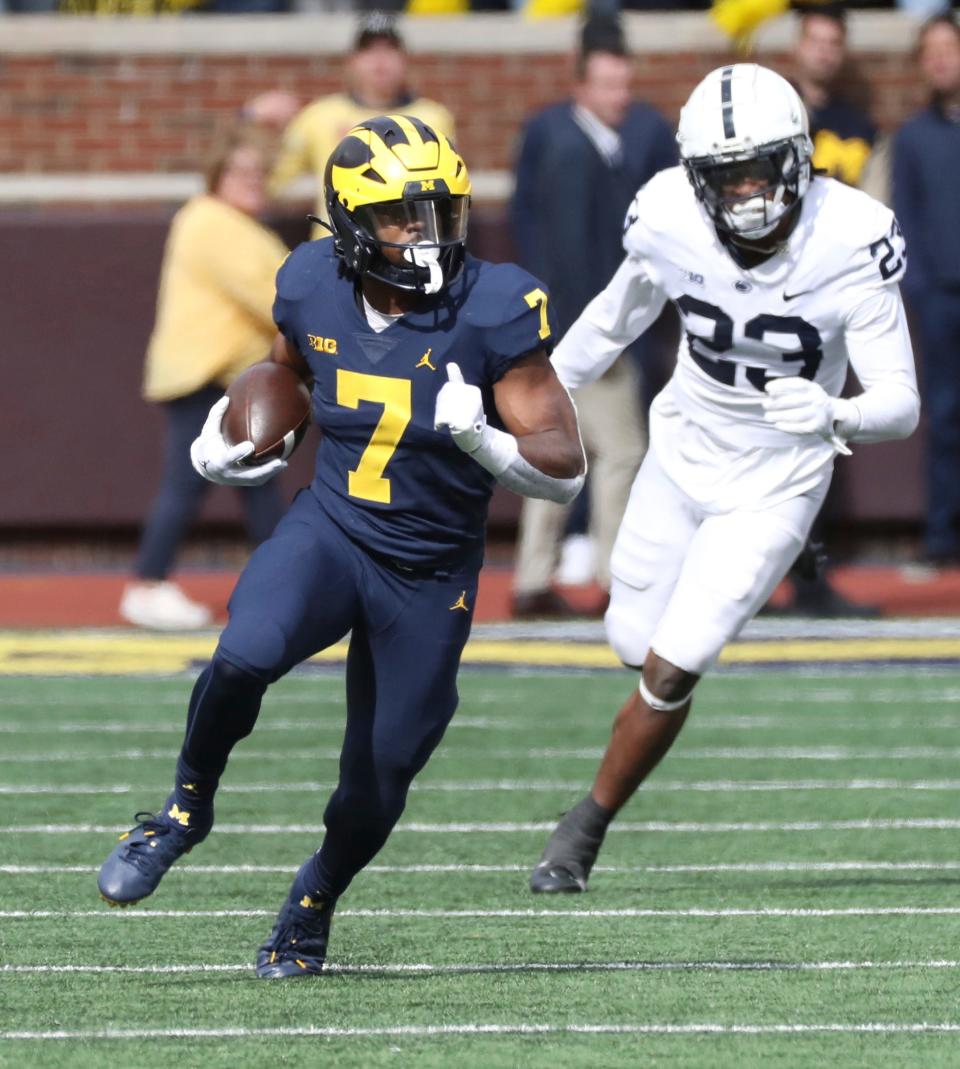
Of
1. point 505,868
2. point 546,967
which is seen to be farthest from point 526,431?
point 505,868

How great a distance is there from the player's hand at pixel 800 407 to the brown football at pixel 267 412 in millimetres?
→ 966

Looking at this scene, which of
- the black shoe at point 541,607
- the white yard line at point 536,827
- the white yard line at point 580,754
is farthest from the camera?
the black shoe at point 541,607

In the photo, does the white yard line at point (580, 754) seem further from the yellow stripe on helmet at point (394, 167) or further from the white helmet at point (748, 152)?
the yellow stripe on helmet at point (394, 167)

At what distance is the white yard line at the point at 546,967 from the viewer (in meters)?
4.51

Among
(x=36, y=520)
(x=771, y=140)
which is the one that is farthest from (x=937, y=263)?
(x=771, y=140)

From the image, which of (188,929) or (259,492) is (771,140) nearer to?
(188,929)

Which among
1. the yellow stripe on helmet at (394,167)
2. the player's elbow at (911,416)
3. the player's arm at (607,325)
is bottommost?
the player's arm at (607,325)

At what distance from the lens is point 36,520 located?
36.4 feet

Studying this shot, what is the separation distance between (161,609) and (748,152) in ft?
14.6

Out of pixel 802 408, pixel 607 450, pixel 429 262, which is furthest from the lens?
pixel 607 450

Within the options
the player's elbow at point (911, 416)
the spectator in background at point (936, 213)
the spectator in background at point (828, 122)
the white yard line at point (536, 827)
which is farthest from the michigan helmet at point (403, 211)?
the spectator in background at point (936, 213)

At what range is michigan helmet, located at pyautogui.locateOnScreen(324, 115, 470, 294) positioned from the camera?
14.6 ft

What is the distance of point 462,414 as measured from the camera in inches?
165

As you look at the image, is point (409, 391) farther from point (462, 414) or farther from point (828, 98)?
point (828, 98)
